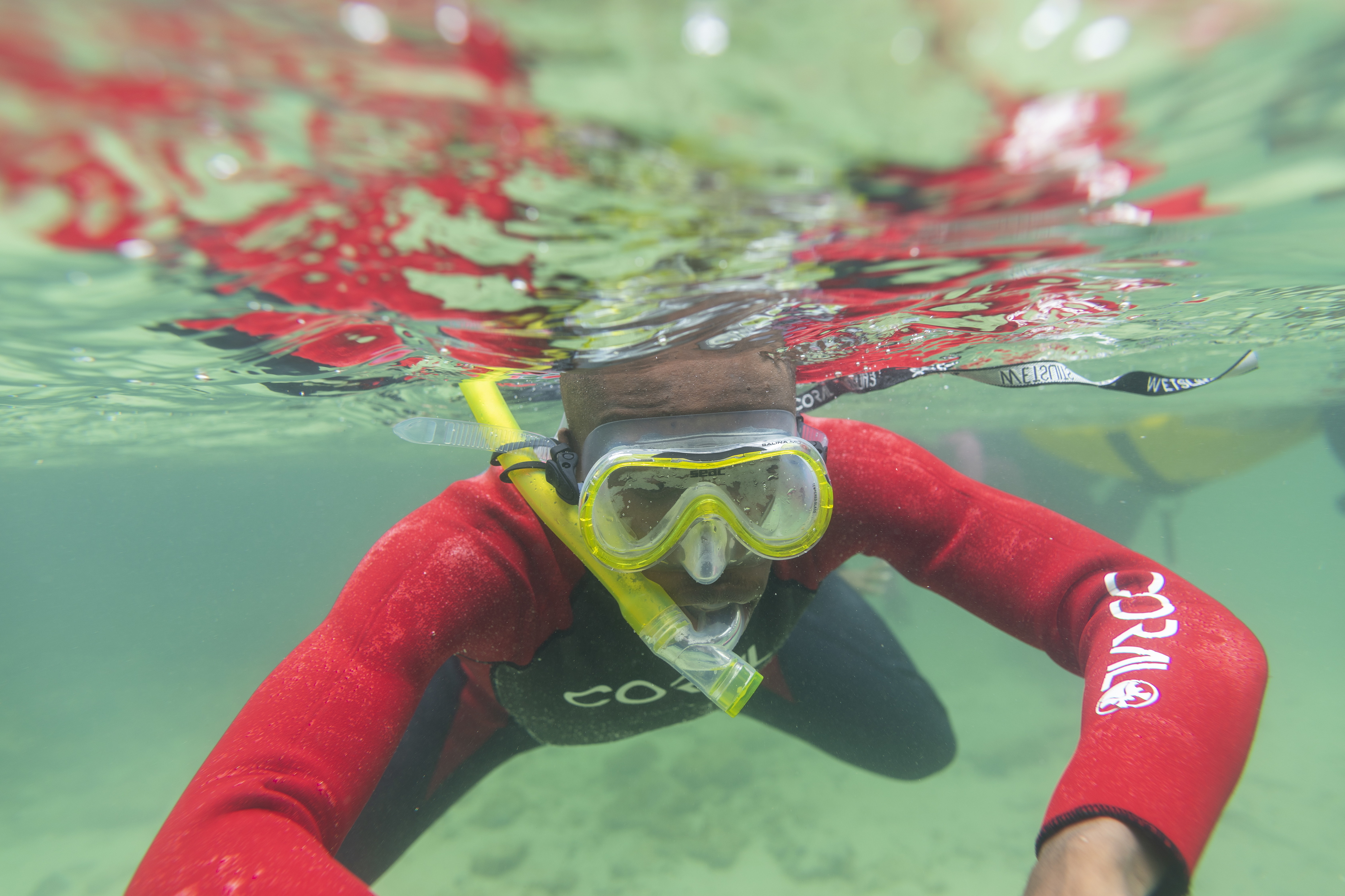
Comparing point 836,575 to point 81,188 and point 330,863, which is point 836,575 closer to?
point 330,863

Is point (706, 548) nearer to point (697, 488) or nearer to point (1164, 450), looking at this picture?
point (697, 488)

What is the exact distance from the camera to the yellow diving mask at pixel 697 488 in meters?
3.10

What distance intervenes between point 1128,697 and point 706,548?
1.84 metres

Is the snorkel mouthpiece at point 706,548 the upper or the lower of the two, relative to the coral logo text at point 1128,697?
upper

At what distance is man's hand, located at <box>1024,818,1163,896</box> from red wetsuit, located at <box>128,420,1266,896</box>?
6cm

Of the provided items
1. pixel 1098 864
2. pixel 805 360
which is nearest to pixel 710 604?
pixel 1098 864

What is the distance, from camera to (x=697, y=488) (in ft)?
10.3

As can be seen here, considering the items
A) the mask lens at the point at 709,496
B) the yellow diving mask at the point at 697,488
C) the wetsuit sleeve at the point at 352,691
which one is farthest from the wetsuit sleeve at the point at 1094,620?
the wetsuit sleeve at the point at 352,691

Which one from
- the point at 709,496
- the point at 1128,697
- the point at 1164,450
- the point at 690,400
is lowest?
the point at 1164,450

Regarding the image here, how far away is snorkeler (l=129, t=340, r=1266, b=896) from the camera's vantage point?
218 centimetres

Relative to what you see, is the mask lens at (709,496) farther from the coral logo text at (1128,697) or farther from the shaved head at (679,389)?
the coral logo text at (1128,697)

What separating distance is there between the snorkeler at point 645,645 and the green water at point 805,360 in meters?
1.09

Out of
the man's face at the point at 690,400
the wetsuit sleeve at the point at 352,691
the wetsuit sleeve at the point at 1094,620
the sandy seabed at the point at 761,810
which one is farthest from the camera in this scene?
the sandy seabed at the point at 761,810

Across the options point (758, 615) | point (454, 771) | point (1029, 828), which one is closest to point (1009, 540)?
point (758, 615)
